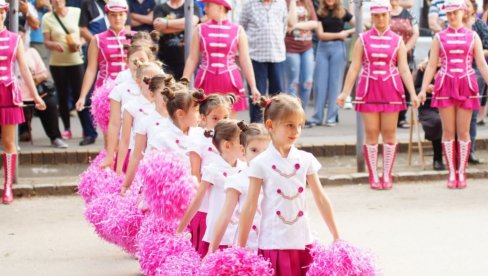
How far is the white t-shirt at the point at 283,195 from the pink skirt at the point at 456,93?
663 centimetres

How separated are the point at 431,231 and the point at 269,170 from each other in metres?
4.18

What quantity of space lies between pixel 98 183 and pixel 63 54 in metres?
6.38

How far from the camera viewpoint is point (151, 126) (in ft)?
29.6

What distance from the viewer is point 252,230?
23.3 feet

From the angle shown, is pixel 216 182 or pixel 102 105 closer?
pixel 216 182

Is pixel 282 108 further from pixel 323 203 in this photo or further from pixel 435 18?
pixel 435 18

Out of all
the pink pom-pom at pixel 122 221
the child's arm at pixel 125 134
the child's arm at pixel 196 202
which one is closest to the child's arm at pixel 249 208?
the child's arm at pixel 196 202

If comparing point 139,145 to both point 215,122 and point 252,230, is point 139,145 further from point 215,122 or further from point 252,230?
point 252,230

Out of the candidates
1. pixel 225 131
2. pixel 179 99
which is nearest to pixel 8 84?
pixel 179 99

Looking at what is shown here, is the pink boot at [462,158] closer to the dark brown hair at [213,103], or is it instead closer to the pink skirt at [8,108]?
the pink skirt at [8,108]

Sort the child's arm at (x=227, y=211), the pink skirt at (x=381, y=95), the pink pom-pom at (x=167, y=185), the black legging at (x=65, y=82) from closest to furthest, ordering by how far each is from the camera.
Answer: the child's arm at (x=227, y=211)
the pink pom-pom at (x=167, y=185)
the pink skirt at (x=381, y=95)
the black legging at (x=65, y=82)

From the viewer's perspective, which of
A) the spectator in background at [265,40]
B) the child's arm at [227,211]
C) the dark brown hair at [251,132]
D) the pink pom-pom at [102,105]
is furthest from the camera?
the spectator in background at [265,40]

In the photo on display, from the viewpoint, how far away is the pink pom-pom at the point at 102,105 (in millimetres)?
11516

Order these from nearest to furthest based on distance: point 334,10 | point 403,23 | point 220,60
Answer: point 220,60
point 403,23
point 334,10
